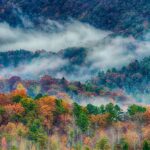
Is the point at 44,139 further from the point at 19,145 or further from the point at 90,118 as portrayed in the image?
the point at 90,118

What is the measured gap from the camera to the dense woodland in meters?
112

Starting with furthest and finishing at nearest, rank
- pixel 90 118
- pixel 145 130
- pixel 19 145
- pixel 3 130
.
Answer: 1. pixel 90 118
2. pixel 145 130
3. pixel 3 130
4. pixel 19 145

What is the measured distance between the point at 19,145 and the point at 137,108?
42.2m

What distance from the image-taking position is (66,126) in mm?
128875

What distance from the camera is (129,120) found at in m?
136

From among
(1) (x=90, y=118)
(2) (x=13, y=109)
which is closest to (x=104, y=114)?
(1) (x=90, y=118)

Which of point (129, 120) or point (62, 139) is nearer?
point (62, 139)

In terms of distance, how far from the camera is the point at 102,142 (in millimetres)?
109500

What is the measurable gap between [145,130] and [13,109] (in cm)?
3390

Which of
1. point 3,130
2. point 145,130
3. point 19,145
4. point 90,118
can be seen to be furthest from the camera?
point 90,118

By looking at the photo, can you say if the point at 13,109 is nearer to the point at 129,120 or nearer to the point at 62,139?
the point at 62,139

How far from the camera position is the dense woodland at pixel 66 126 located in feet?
366

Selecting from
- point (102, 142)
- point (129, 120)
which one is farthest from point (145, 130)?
point (102, 142)

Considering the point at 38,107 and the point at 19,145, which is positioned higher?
the point at 38,107
